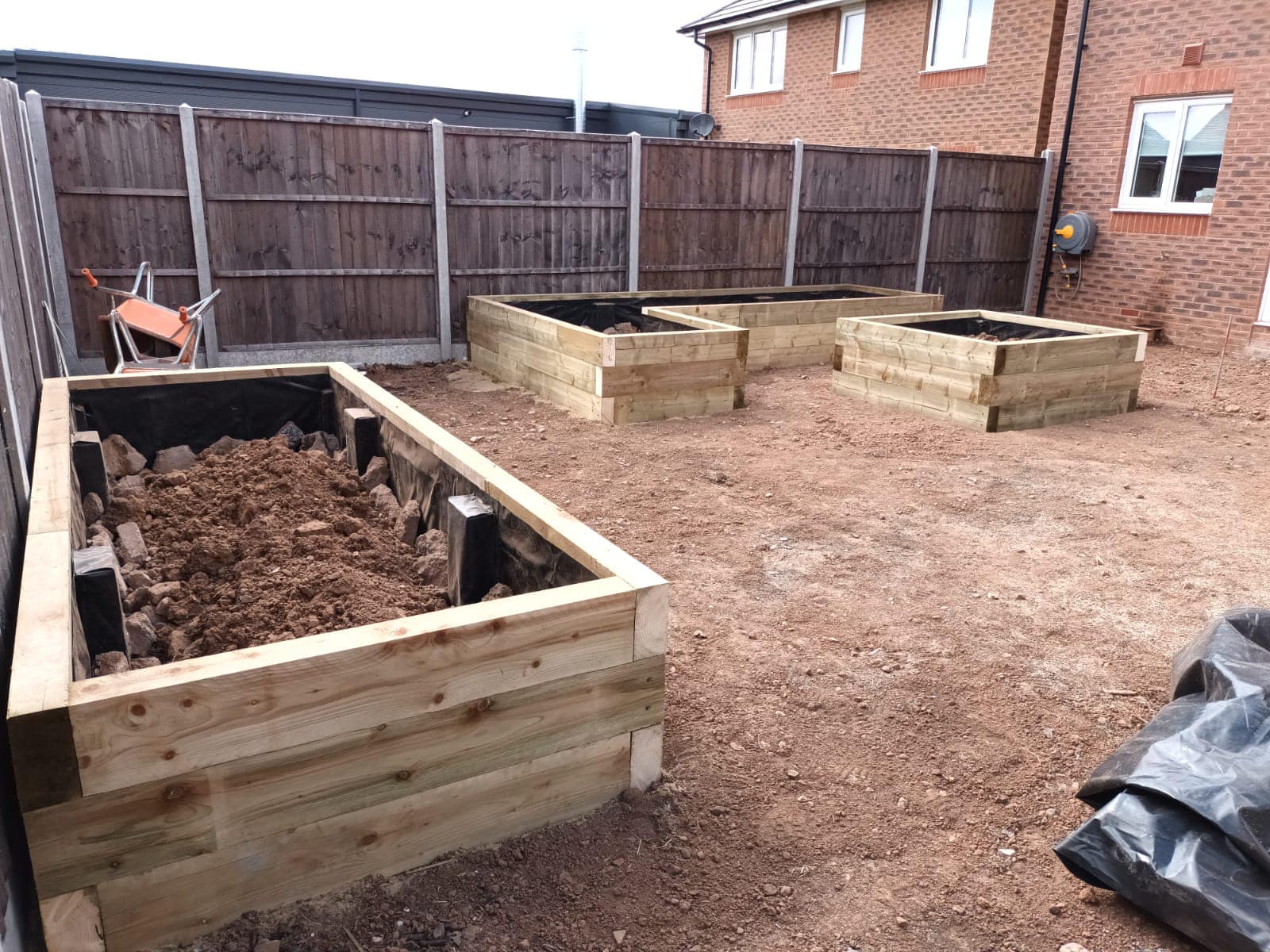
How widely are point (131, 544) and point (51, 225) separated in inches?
231

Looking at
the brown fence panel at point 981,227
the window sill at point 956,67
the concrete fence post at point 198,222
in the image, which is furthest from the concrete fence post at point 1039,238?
the concrete fence post at point 198,222

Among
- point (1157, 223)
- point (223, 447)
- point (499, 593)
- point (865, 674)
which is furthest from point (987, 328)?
point (499, 593)

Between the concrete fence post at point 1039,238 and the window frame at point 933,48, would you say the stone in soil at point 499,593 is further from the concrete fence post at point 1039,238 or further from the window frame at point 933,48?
the window frame at point 933,48

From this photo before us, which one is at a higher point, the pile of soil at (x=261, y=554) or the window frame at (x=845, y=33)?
the window frame at (x=845, y=33)

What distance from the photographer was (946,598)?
412 cm

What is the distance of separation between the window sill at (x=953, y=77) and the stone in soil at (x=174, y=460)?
13571 mm

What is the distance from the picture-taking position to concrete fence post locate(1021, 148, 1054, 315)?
1286 cm

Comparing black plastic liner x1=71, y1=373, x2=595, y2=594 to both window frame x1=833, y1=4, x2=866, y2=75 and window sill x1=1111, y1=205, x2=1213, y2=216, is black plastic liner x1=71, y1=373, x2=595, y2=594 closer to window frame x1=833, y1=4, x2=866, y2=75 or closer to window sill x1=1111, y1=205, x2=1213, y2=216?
window sill x1=1111, y1=205, x2=1213, y2=216

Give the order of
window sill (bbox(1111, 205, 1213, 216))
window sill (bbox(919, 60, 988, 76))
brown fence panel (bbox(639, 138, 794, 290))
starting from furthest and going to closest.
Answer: window sill (bbox(919, 60, 988, 76)) < window sill (bbox(1111, 205, 1213, 216)) < brown fence panel (bbox(639, 138, 794, 290))

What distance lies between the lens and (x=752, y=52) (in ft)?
60.9

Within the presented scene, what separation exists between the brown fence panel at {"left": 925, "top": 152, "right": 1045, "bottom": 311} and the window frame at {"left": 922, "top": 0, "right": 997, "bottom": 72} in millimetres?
2309

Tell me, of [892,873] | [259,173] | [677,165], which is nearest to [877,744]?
[892,873]

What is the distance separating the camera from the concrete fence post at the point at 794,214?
36.3ft

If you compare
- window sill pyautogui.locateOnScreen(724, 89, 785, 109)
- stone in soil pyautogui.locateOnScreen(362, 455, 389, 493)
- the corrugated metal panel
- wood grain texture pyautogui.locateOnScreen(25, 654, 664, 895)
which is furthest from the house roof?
wood grain texture pyautogui.locateOnScreen(25, 654, 664, 895)
